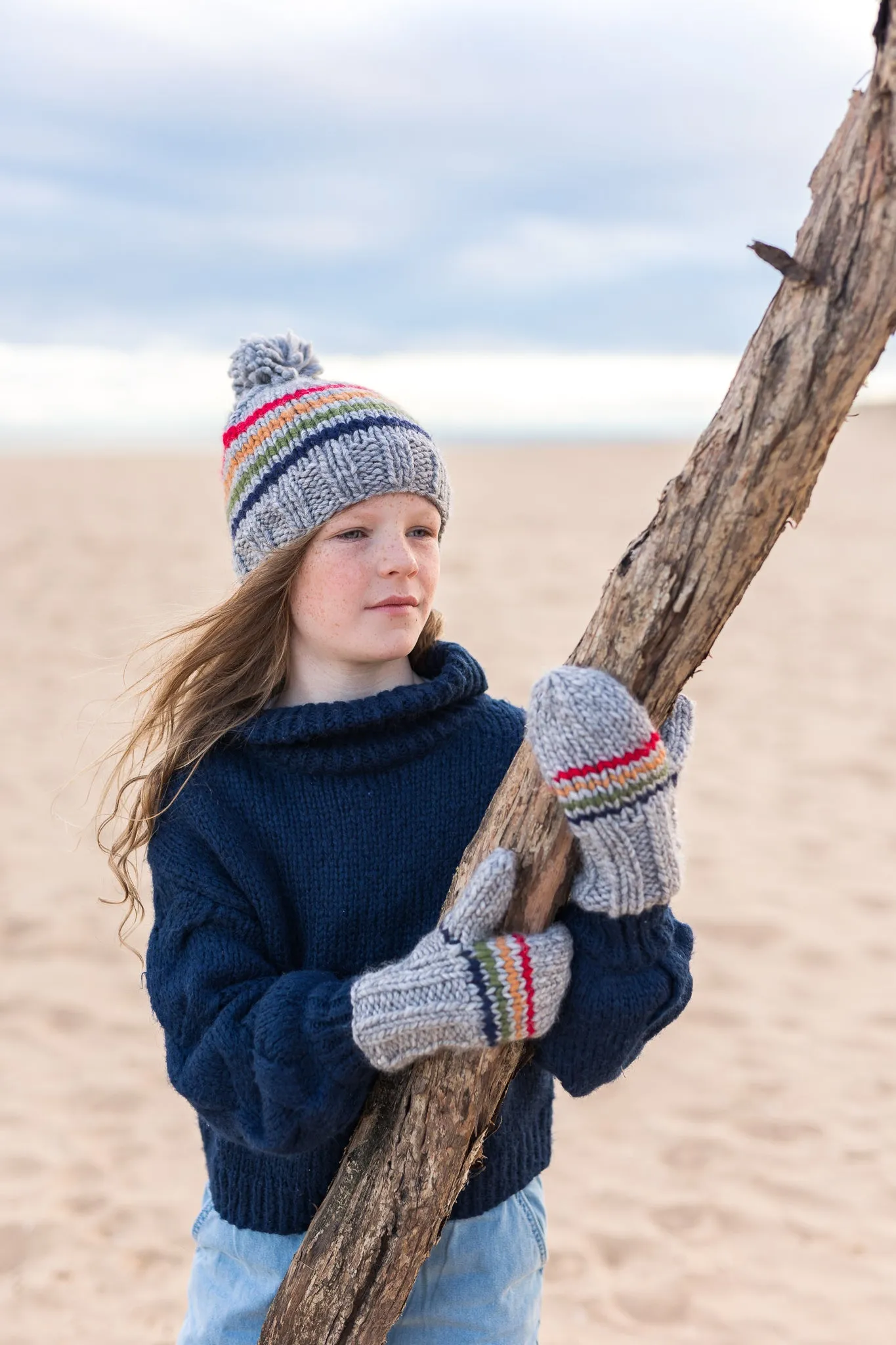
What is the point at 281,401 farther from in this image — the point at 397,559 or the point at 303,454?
the point at 397,559

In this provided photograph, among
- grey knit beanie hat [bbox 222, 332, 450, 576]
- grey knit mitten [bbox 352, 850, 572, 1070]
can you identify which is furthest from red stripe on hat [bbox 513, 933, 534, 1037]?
grey knit beanie hat [bbox 222, 332, 450, 576]

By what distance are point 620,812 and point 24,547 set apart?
13239 millimetres

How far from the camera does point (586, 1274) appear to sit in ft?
10.5

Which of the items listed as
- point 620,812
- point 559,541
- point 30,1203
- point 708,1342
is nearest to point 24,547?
point 559,541

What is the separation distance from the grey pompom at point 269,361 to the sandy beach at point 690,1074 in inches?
17.6

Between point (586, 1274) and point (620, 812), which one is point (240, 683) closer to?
point (620, 812)

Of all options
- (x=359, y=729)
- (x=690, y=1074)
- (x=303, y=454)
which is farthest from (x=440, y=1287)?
(x=690, y=1074)

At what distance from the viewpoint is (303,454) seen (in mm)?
1800

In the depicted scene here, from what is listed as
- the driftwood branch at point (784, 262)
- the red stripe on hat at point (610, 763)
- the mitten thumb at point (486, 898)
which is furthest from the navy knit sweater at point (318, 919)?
the driftwood branch at point (784, 262)

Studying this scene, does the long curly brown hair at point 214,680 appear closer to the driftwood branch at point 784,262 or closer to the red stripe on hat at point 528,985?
the red stripe on hat at point 528,985

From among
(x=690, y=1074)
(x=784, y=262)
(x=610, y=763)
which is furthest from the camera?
(x=690, y=1074)

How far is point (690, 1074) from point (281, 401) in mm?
3048

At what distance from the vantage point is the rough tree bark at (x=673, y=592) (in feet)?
4.33

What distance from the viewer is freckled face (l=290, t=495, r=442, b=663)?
1793mm
